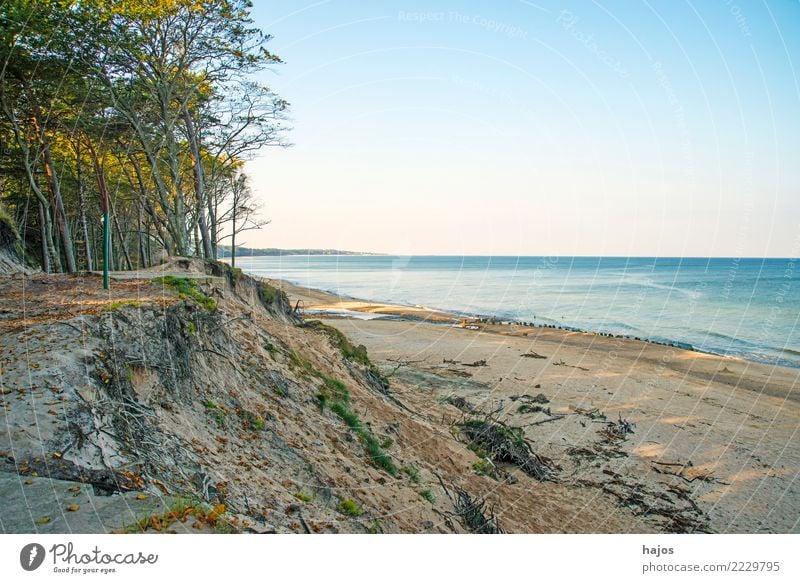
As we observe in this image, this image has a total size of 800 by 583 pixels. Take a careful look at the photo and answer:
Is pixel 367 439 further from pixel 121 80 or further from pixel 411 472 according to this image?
pixel 121 80

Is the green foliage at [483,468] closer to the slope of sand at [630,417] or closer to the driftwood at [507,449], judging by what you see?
the slope of sand at [630,417]

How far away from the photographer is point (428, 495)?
673 cm

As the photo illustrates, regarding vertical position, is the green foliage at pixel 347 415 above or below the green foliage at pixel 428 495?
above

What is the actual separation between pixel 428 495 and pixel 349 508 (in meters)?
1.72

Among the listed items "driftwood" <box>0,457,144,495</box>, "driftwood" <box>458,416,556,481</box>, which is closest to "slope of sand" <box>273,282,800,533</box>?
"driftwood" <box>458,416,556,481</box>

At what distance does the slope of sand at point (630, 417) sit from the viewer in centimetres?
908

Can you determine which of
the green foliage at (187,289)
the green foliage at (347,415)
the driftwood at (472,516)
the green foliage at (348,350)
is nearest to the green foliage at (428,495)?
the driftwood at (472,516)

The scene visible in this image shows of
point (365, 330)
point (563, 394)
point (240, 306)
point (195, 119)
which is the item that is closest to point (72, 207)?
point (195, 119)

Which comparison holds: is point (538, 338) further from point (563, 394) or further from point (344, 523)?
point (344, 523)

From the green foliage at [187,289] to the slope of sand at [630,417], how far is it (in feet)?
14.5

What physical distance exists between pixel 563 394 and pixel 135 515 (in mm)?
15067

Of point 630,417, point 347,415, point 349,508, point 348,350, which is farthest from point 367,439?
point 630,417

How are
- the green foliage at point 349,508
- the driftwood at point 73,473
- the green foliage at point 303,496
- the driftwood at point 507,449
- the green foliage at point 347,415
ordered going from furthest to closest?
the driftwood at point 507,449
the green foliage at point 347,415
the green foliage at point 349,508
the green foliage at point 303,496
the driftwood at point 73,473
